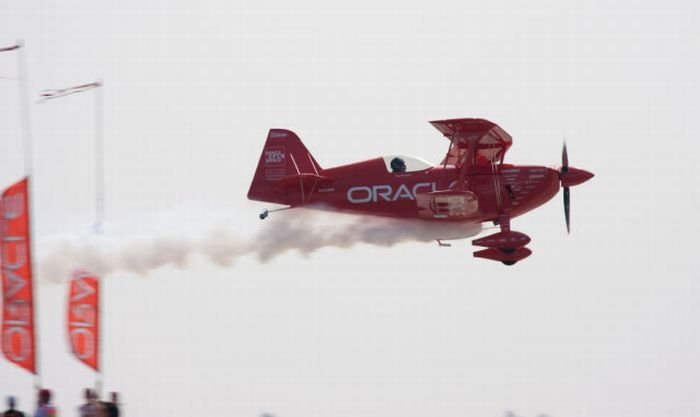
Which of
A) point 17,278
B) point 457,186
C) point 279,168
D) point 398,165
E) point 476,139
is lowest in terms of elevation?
point 17,278

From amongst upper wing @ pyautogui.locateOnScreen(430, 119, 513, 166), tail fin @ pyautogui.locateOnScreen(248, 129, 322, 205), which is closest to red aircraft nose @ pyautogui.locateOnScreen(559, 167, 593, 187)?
upper wing @ pyautogui.locateOnScreen(430, 119, 513, 166)

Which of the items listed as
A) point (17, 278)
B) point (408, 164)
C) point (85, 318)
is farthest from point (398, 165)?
point (17, 278)

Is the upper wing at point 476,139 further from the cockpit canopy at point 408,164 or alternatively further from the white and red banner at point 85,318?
the white and red banner at point 85,318

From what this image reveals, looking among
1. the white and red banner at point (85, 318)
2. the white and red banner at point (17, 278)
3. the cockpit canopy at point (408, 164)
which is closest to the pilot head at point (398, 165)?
the cockpit canopy at point (408, 164)

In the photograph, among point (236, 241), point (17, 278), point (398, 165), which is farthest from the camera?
point (236, 241)

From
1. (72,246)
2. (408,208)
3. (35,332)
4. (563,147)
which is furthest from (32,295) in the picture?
(563,147)

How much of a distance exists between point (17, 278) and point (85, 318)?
1.81 metres

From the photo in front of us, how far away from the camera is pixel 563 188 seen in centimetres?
3634

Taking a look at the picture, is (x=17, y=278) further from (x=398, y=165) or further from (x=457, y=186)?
(x=457, y=186)

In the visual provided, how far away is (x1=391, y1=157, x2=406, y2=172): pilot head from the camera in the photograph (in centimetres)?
3622

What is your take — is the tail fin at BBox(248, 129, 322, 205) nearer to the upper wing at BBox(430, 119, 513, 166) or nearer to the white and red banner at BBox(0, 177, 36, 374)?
the upper wing at BBox(430, 119, 513, 166)

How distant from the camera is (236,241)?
38.5 metres

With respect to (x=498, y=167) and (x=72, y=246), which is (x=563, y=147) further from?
(x=72, y=246)

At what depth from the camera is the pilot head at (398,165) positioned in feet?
119
